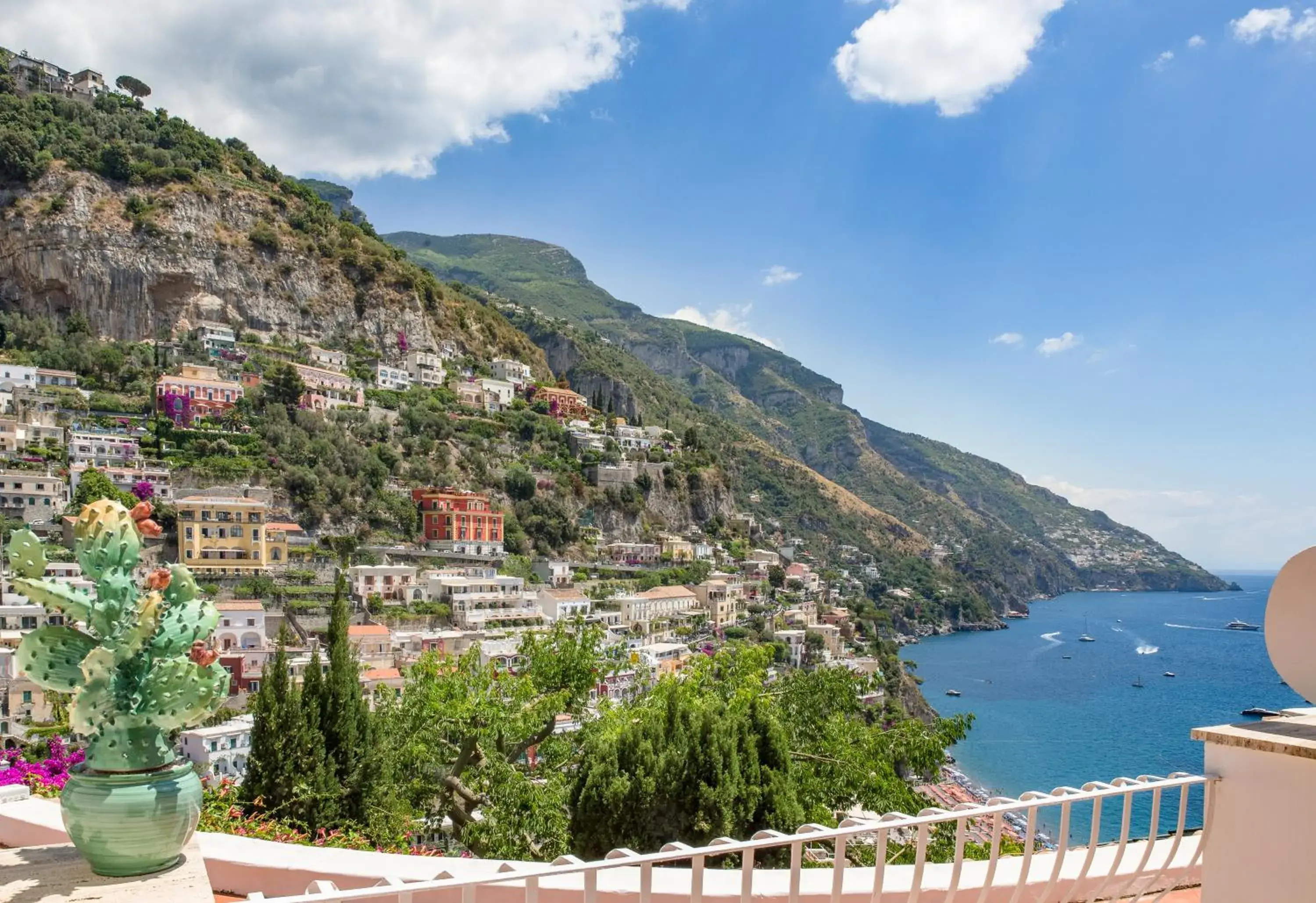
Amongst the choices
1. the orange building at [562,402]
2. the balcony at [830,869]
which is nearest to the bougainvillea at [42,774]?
the balcony at [830,869]

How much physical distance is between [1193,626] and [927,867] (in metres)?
91.0

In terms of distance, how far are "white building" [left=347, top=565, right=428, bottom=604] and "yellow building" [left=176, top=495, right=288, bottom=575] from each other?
3.57m

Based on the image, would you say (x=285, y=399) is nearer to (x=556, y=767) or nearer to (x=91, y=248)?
(x=91, y=248)

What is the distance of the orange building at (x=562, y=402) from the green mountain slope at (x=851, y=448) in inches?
1761

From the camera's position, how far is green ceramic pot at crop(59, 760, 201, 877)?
1.87 m

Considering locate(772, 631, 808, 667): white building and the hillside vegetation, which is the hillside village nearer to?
locate(772, 631, 808, 667): white building

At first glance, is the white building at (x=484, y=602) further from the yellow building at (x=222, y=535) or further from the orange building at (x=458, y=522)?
the yellow building at (x=222, y=535)

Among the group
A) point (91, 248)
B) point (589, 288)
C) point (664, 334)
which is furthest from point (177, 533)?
point (589, 288)

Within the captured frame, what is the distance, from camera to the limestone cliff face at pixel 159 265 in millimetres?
43688

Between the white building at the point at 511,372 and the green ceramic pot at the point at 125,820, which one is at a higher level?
the white building at the point at 511,372

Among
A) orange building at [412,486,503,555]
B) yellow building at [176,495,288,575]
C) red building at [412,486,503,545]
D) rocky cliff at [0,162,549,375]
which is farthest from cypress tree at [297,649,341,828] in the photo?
rocky cliff at [0,162,549,375]

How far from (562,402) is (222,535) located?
29.4 meters

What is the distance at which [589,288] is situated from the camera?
150 m

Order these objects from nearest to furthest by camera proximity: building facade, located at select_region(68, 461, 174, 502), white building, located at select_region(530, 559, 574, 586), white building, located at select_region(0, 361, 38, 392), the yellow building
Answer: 1. the yellow building
2. building facade, located at select_region(68, 461, 174, 502)
3. white building, located at select_region(0, 361, 38, 392)
4. white building, located at select_region(530, 559, 574, 586)
